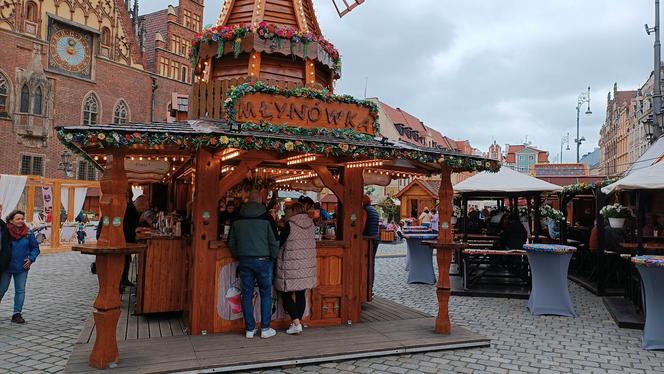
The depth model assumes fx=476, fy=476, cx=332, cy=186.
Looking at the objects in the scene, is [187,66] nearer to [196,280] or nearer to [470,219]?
[470,219]

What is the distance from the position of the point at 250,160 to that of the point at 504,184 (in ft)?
22.5

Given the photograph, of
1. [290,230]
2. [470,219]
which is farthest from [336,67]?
[470,219]

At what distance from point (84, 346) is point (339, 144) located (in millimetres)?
3878

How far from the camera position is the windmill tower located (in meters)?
8.74

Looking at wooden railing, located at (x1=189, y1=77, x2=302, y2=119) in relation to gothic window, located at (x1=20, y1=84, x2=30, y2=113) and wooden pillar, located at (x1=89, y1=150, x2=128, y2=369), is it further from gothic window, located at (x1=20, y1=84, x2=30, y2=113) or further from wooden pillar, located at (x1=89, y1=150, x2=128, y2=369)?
gothic window, located at (x1=20, y1=84, x2=30, y2=113)

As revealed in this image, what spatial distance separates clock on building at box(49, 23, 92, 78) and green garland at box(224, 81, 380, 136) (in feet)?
86.4

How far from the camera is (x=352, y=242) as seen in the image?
7.22 metres

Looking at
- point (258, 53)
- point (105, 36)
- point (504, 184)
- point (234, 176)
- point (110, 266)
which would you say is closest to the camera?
point (110, 266)

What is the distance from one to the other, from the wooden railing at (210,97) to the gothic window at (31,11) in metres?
24.0

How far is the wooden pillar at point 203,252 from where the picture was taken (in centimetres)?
626

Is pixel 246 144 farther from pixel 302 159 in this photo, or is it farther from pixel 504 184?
pixel 504 184

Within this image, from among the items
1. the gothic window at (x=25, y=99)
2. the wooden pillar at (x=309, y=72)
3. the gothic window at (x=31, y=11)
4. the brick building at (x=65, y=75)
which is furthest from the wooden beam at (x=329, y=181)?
the gothic window at (x=31, y=11)

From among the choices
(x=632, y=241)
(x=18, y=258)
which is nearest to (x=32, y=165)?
(x=18, y=258)

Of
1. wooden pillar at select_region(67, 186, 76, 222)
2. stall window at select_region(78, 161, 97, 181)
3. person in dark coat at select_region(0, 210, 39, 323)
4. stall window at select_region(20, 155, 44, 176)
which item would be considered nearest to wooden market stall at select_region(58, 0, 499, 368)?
person in dark coat at select_region(0, 210, 39, 323)
